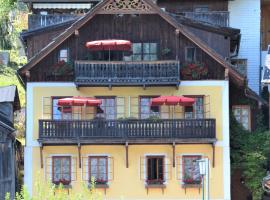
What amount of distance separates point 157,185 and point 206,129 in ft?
11.6

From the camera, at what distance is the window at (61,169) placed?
4025 cm

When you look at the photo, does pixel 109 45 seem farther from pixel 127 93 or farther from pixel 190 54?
pixel 190 54

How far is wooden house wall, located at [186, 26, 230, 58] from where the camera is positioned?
43.1m

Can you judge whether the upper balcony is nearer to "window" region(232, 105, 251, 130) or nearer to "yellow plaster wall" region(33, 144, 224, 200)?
"yellow plaster wall" region(33, 144, 224, 200)

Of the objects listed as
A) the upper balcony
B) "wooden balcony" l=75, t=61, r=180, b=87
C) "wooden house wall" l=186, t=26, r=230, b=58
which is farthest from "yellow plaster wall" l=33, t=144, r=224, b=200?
the upper balcony

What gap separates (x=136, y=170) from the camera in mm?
40438

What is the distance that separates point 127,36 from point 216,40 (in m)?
4.94

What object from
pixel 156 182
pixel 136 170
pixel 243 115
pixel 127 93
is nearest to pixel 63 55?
pixel 127 93

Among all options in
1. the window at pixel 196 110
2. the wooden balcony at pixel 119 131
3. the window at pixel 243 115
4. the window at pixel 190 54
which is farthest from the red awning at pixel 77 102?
the window at pixel 243 115

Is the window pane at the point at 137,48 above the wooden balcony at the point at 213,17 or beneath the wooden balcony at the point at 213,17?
beneath

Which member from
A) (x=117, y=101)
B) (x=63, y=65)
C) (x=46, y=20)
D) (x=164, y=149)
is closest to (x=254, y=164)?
(x=164, y=149)

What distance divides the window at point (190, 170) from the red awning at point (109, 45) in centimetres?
606

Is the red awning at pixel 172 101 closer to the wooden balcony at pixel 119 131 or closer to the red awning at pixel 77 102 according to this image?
the wooden balcony at pixel 119 131

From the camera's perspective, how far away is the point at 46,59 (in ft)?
134
